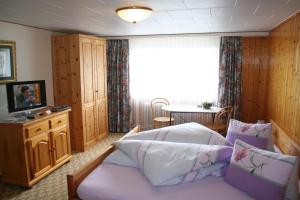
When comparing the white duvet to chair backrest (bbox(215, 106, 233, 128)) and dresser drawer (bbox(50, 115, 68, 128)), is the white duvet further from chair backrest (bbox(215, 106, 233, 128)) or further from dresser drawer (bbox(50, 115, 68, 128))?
chair backrest (bbox(215, 106, 233, 128))

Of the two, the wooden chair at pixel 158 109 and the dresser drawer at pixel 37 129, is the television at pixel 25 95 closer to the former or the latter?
the dresser drawer at pixel 37 129

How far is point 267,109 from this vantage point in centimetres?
Result: 480

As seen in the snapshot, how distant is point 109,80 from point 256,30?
3324 millimetres

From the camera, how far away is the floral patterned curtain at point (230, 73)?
4.99 meters

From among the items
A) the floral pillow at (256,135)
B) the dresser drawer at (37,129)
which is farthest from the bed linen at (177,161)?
the dresser drawer at (37,129)

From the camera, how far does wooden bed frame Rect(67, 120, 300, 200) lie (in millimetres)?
2064

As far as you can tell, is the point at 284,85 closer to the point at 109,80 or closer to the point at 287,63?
the point at 287,63

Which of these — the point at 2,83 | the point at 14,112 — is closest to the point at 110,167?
the point at 14,112

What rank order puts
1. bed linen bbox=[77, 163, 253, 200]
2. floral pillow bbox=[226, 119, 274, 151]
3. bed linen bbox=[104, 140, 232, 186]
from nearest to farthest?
1. bed linen bbox=[77, 163, 253, 200]
2. bed linen bbox=[104, 140, 232, 186]
3. floral pillow bbox=[226, 119, 274, 151]

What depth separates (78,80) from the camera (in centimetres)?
432

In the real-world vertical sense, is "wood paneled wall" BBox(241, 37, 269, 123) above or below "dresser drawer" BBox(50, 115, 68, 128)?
above

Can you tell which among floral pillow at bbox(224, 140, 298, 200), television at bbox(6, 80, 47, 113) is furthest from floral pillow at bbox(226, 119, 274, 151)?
television at bbox(6, 80, 47, 113)

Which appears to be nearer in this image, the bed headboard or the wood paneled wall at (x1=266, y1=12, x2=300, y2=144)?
the bed headboard

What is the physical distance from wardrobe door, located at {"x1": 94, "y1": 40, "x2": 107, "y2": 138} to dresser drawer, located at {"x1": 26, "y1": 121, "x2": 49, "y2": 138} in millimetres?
1552
